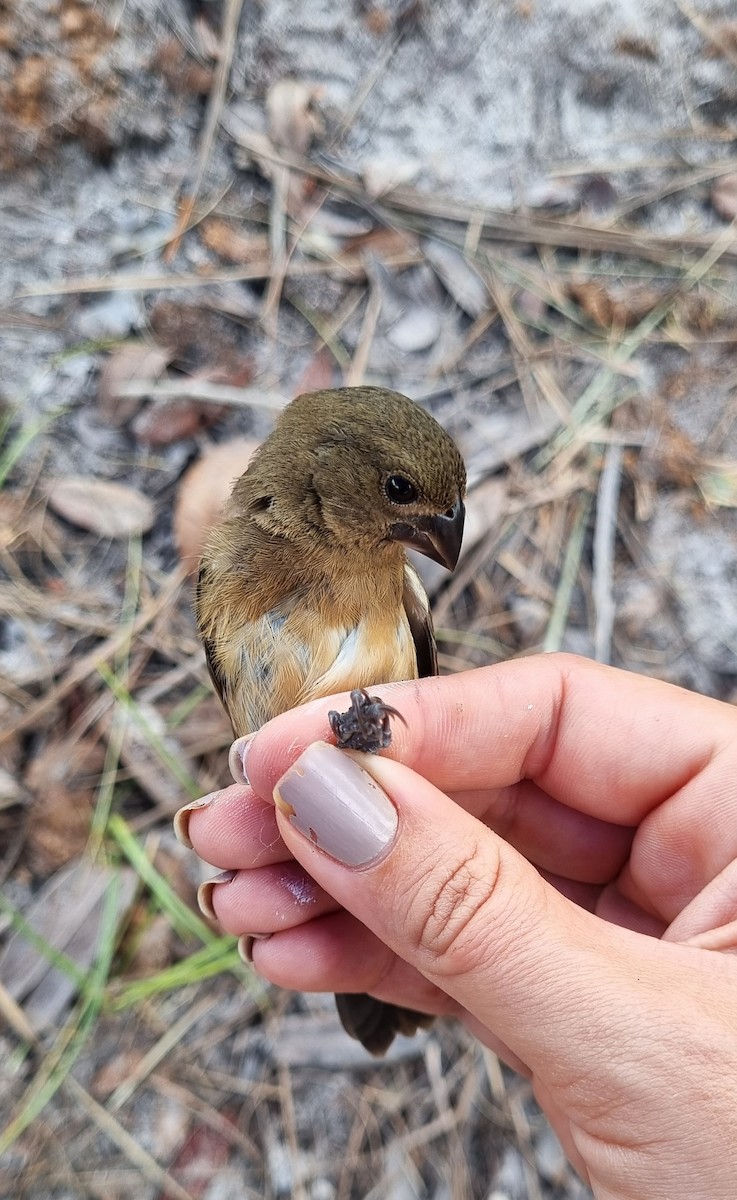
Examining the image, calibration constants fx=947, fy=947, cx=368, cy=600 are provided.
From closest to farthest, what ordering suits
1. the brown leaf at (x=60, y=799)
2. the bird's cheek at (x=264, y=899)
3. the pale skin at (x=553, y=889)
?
the pale skin at (x=553, y=889) < the bird's cheek at (x=264, y=899) < the brown leaf at (x=60, y=799)

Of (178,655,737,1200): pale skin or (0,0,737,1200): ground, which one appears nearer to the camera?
(178,655,737,1200): pale skin

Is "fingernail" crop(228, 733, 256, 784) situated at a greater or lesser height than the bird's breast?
lesser

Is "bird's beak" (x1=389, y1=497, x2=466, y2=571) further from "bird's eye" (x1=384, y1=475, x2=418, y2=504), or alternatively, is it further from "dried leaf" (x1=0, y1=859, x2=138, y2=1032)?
"dried leaf" (x1=0, y1=859, x2=138, y2=1032)

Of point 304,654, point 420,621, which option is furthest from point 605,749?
point 304,654

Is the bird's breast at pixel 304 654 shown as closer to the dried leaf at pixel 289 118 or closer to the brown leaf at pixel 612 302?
the brown leaf at pixel 612 302

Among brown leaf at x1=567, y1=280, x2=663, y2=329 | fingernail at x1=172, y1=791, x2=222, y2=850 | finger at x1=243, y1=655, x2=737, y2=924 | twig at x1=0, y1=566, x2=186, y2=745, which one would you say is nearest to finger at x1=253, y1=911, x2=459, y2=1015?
fingernail at x1=172, y1=791, x2=222, y2=850

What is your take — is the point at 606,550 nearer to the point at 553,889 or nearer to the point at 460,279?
the point at 460,279

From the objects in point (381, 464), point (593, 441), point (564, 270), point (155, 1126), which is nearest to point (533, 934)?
point (381, 464)

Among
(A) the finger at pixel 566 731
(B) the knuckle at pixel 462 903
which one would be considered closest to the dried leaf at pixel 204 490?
(A) the finger at pixel 566 731
